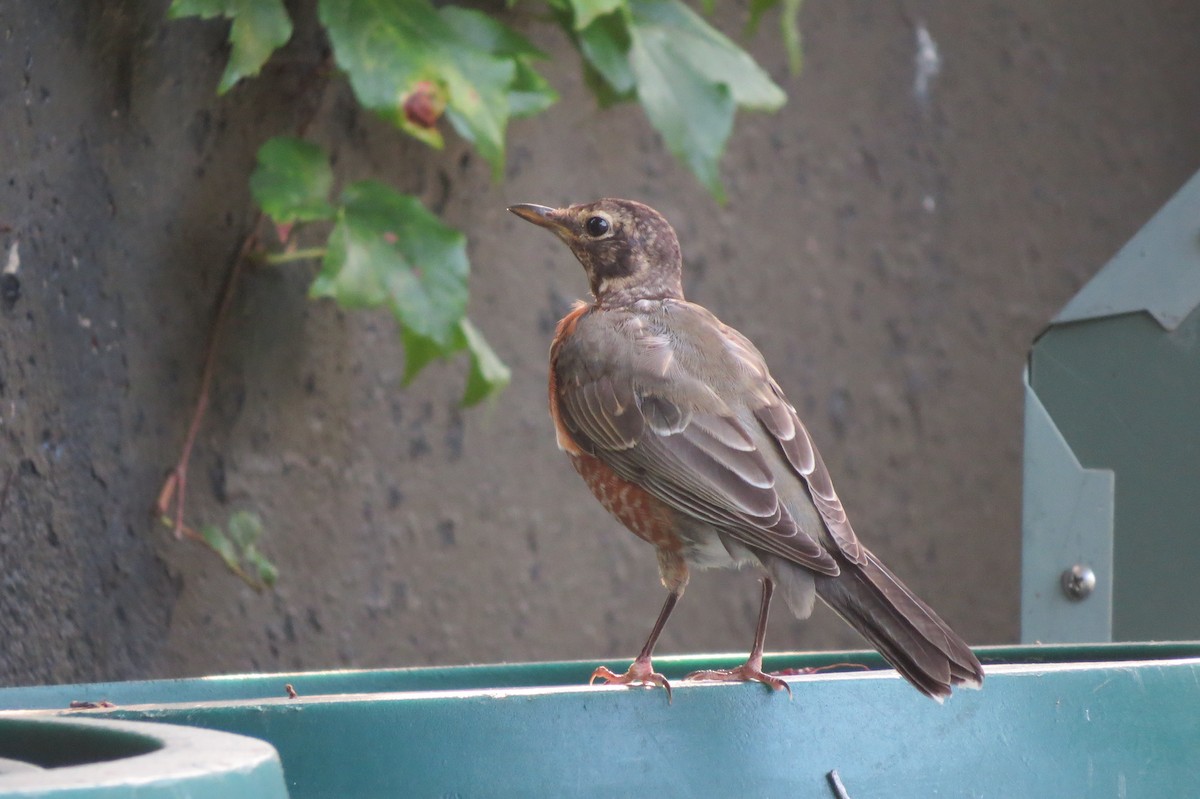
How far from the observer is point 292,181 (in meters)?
3.21

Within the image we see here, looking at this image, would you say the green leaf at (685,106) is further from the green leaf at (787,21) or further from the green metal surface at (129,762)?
the green metal surface at (129,762)

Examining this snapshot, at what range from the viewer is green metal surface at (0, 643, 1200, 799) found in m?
1.36

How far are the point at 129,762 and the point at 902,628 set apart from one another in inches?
46.7

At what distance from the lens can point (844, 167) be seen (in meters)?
4.69

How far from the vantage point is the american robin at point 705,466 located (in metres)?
2.14

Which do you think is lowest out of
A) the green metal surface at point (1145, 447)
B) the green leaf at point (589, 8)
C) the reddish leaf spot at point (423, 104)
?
the green metal surface at point (1145, 447)

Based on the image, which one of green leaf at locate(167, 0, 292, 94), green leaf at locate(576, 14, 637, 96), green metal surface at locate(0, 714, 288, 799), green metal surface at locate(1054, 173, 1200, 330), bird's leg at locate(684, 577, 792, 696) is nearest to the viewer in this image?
green metal surface at locate(0, 714, 288, 799)

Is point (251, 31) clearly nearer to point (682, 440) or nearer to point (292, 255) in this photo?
point (292, 255)

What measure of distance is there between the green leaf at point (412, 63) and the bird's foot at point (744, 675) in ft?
3.76

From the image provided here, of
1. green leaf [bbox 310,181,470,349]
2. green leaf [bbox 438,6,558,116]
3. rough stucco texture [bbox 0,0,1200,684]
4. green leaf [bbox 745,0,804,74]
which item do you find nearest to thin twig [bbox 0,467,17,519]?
rough stucco texture [bbox 0,0,1200,684]

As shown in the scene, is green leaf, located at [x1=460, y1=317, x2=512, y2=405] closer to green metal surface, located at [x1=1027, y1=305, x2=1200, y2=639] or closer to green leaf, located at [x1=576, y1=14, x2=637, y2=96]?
green leaf, located at [x1=576, y1=14, x2=637, y2=96]

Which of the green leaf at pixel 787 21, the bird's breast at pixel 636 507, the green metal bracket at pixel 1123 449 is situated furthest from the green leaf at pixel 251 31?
the green metal bracket at pixel 1123 449

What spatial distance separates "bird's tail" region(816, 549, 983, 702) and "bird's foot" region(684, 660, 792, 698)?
15cm

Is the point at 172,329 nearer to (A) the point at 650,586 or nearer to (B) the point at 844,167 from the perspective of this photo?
(A) the point at 650,586
